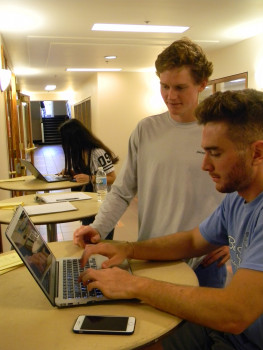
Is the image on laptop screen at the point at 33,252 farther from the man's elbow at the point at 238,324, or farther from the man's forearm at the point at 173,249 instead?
the man's elbow at the point at 238,324

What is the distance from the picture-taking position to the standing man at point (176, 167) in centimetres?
140

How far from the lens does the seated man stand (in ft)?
2.88

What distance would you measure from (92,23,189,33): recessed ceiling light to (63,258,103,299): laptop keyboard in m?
3.59

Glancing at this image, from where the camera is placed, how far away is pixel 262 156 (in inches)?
38.1

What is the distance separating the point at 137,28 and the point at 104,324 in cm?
416

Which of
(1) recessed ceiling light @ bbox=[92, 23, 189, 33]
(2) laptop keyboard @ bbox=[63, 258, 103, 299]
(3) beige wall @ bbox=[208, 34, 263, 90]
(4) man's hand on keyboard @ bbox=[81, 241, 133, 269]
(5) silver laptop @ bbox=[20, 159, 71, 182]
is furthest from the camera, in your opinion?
(3) beige wall @ bbox=[208, 34, 263, 90]

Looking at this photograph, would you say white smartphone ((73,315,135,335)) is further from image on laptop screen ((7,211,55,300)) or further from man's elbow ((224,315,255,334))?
man's elbow ((224,315,255,334))

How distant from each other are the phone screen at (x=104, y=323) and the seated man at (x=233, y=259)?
0.08 meters

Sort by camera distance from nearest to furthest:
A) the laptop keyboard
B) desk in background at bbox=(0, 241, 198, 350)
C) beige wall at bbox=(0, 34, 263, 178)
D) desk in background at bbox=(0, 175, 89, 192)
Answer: desk in background at bbox=(0, 241, 198, 350) → the laptop keyboard → desk in background at bbox=(0, 175, 89, 192) → beige wall at bbox=(0, 34, 263, 178)

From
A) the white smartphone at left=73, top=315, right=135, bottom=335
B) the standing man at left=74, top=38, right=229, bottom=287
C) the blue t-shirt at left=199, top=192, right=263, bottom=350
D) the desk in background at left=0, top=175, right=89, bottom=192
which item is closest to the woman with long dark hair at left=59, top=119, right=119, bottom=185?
the desk in background at left=0, top=175, right=89, bottom=192

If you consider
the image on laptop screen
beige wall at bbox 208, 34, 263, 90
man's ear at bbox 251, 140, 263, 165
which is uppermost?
beige wall at bbox 208, 34, 263, 90

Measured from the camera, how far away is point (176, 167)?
144 centimetres

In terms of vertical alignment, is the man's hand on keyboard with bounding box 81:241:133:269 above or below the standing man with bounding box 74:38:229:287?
below

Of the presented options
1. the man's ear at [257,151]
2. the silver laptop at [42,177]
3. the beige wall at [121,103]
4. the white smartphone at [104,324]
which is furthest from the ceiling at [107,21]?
the white smartphone at [104,324]
